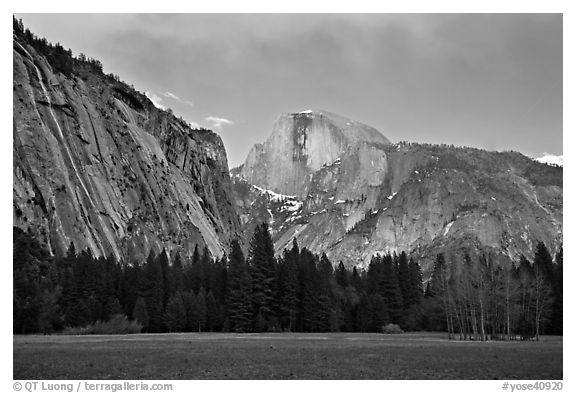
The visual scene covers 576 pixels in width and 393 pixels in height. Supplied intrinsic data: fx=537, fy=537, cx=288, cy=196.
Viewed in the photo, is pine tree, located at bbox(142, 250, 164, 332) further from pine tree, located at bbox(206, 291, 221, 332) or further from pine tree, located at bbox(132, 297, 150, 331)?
pine tree, located at bbox(206, 291, 221, 332)

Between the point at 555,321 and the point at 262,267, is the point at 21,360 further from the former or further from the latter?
the point at 555,321

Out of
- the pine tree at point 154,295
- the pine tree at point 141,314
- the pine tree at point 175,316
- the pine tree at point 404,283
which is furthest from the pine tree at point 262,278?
the pine tree at point 404,283

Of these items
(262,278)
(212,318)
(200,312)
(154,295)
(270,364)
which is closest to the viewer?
(270,364)

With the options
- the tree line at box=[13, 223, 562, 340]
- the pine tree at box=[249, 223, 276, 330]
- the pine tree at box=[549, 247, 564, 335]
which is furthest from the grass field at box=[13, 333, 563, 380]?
the pine tree at box=[249, 223, 276, 330]

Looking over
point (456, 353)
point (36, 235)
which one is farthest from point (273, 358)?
point (36, 235)

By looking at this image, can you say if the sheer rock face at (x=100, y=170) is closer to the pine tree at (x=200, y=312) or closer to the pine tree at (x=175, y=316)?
the pine tree at (x=175, y=316)

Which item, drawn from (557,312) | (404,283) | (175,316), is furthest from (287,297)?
(557,312)

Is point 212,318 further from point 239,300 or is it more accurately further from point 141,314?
point 141,314
